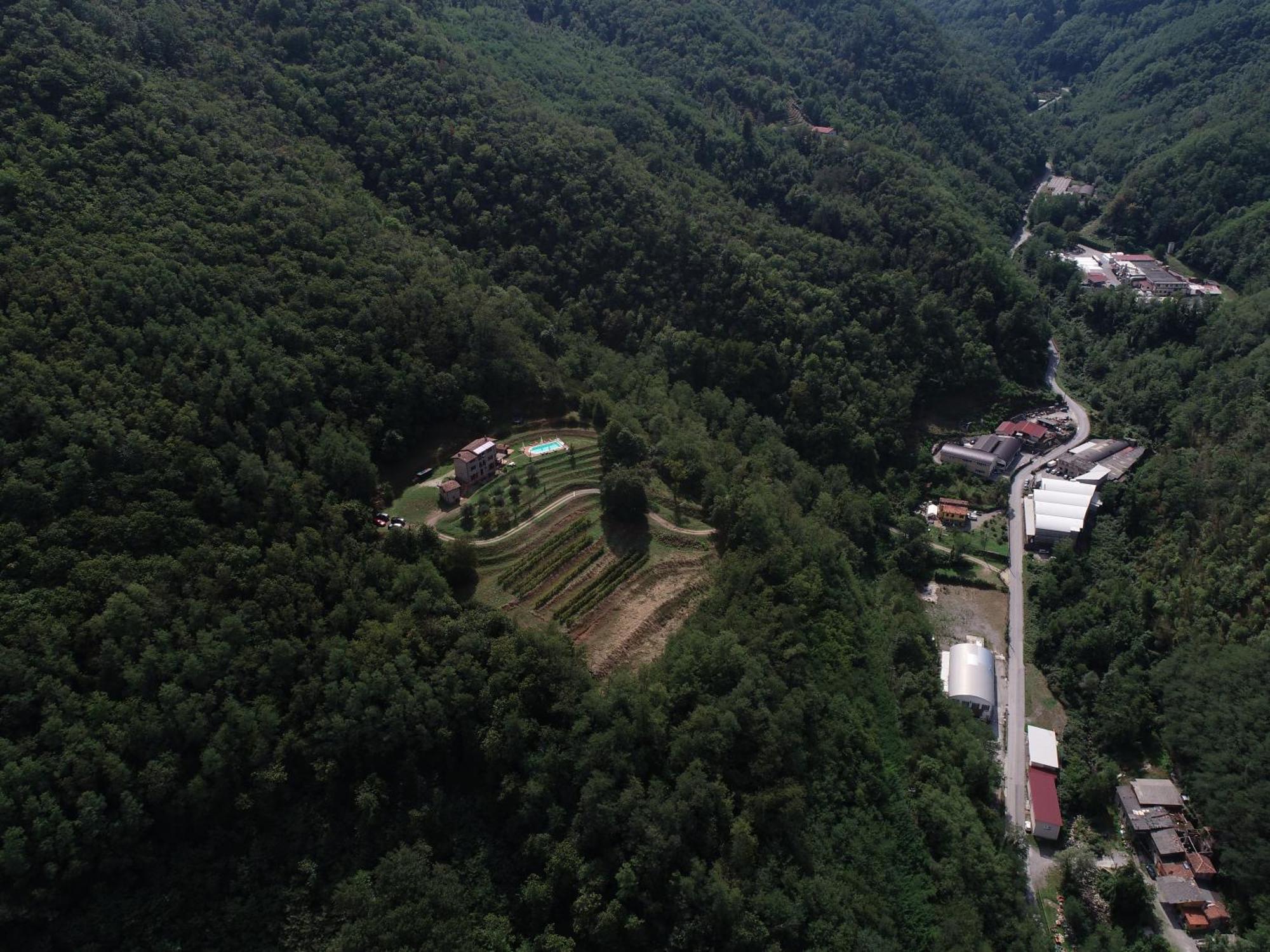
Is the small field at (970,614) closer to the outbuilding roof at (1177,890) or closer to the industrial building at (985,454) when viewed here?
the industrial building at (985,454)

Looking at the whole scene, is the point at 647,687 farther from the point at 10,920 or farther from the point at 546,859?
the point at 10,920

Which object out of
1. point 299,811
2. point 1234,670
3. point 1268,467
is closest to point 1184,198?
point 1268,467

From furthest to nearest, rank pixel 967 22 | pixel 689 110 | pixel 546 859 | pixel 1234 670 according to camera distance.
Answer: pixel 967 22 → pixel 689 110 → pixel 1234 670 → pixel 546 859

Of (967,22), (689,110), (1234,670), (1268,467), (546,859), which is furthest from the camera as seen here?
(967,22)

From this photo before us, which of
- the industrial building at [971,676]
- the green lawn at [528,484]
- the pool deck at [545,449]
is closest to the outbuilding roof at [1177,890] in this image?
the industrial building at [971,676]

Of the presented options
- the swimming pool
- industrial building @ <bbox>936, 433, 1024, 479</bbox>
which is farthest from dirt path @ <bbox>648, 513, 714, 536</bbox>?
industrial building @ <bbox>936, 433, 1024, 479</bbox>

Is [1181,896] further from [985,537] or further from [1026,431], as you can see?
[1026,431]
